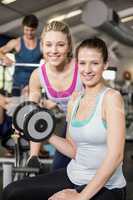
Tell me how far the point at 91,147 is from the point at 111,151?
0.34 ft

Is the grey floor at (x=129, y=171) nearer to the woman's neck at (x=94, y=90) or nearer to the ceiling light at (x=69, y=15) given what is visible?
the woman's neck at (x=94, y=90)

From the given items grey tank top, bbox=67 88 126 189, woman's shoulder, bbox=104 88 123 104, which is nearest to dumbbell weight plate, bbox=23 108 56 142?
grey tank top, bbox=67 88 126 189

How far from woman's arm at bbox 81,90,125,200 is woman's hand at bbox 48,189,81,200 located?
0.12 ft

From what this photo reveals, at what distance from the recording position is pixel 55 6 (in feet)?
23.6

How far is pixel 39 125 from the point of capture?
131cm

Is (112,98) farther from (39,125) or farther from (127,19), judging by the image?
(127,19)

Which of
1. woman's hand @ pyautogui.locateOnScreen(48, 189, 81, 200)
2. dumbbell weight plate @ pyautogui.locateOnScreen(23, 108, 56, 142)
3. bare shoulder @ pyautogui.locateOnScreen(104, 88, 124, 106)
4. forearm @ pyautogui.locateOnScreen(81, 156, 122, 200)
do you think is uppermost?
bare shoulder @ pyautogui.locateOnScreen(104, 88, 124, 106)

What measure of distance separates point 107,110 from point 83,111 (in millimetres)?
136

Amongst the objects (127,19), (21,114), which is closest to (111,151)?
(21,114)

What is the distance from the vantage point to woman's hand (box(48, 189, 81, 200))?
1.12 m

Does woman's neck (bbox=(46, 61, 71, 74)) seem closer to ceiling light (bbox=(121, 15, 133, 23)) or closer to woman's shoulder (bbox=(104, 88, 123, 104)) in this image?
woman's shoulder (bbox=(104, 88, 123, 104))

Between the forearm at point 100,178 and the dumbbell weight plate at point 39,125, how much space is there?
0.28 m

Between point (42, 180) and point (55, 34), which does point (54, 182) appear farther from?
point (55, 34)

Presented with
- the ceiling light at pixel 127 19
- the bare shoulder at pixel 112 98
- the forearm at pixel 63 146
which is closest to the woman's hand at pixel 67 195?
the forearm at pixel 63 146
